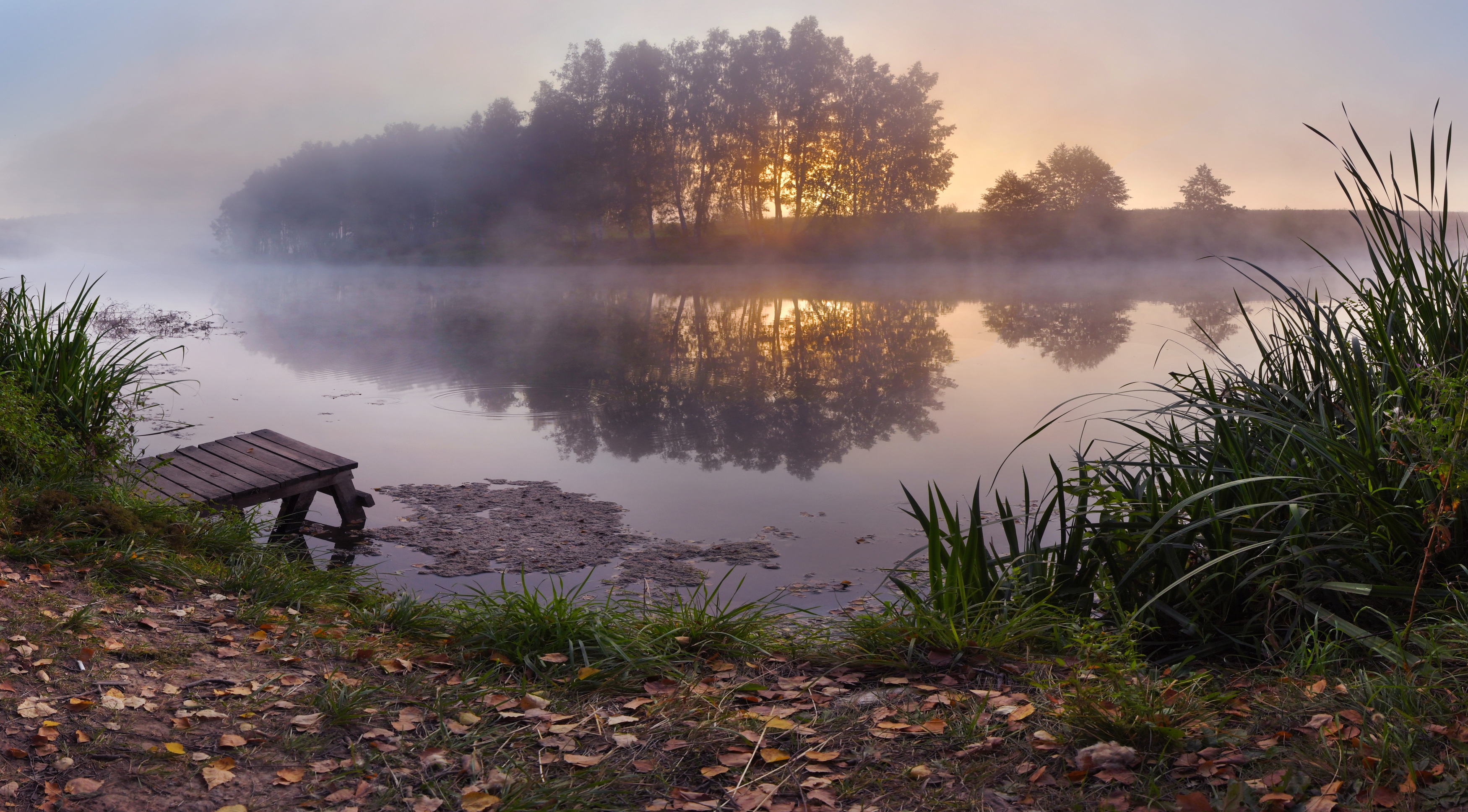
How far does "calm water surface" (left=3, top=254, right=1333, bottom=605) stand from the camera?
8016mm

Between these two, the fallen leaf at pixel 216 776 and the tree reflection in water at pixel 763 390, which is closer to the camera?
the fallen leaf at pixel 216 776

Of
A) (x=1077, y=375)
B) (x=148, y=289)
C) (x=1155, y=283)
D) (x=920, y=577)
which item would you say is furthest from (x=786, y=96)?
(x=920, y=577)

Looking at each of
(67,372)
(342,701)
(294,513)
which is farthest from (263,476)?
(342,701)

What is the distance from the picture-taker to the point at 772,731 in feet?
10.4

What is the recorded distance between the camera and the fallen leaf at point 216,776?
2793 millimetres

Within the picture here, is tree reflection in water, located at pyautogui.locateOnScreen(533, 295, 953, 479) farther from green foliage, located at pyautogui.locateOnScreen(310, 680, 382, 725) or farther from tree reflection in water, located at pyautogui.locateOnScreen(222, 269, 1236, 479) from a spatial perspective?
green foliage, located at pyautogui.locateOnScreen(310, 680, 382, 725)

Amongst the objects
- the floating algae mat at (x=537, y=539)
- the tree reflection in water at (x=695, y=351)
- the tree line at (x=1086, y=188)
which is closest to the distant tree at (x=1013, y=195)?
the tree line at (x=1086, y=188)

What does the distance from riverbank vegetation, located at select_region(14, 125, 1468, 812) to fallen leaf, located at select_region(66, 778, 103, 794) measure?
1 centimetres

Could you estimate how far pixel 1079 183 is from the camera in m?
59.7

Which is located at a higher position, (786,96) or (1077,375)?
(786,96)

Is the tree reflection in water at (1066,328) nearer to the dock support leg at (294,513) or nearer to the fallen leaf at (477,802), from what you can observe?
the dock support leg at (294,513)

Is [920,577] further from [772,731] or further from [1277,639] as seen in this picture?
[772,731]

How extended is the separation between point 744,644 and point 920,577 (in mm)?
2082

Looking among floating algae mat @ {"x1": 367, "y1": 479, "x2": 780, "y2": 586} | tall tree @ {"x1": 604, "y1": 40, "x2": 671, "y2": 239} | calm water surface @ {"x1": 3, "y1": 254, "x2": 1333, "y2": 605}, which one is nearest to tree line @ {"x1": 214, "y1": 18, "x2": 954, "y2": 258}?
tall tree @ {"x1": 604, "y1": 40, "x2": 671, "y2": 239}
